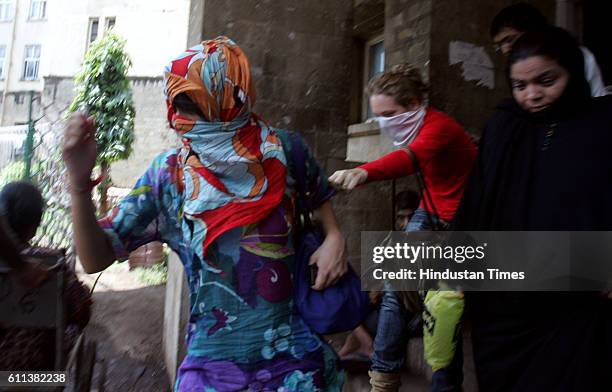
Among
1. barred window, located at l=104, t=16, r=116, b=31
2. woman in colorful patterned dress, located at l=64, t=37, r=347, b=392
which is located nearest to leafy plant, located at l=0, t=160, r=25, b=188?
woman in colorful patterned dress, located at l=64, t=37, r=347, b=392

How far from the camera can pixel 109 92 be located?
469 inches

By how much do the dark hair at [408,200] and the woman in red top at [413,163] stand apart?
24.7 inches

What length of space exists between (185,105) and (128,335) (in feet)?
15.1

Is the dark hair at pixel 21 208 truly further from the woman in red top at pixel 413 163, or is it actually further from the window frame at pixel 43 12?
the window frame at pixel 43 12

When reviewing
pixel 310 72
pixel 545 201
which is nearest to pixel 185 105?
pixel 545 201

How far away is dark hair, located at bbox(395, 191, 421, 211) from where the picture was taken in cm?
321

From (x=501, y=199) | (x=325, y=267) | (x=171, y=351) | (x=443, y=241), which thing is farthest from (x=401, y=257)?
(x=171, y=351)

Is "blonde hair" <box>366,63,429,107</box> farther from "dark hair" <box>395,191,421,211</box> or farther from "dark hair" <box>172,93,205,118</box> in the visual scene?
"dark hair" <box>172,93,205,118</box>

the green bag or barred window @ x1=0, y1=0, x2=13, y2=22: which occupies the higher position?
barred window @ x1=0, y1=0, x2=13, y2=22

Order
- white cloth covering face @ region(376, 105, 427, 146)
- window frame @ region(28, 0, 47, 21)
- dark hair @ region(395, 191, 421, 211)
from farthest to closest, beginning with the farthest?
1. window frame @ region(28, 0, 47, 21)
2. dark hair @ region(395, 191, 421, 211)
3. white cloth covering face @ region(376, 105, 427, 146)

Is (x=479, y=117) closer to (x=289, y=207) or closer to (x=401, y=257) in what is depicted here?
(x=401, y=257)

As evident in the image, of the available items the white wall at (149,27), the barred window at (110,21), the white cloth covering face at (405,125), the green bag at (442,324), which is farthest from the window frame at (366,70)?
the barred window at (110,21)

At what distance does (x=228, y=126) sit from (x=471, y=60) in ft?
8.38

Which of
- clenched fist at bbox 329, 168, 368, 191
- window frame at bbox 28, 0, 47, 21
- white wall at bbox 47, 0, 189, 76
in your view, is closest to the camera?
clenched fist at bbox 329, 168, 368, 191
